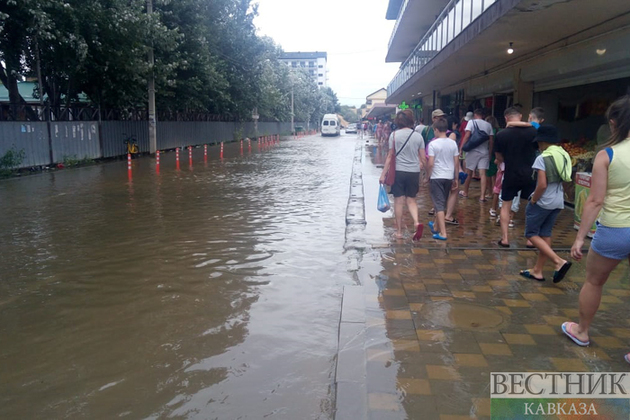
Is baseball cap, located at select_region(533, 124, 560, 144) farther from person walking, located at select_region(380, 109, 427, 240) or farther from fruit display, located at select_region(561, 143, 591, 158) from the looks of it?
fruit display, located at select_region(561, 143, 591, 158)

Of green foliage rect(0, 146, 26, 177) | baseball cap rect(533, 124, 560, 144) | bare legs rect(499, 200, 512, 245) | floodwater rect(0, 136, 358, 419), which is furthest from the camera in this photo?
green foliage rect(0, 146, 26, 177)

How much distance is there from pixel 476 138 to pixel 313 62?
580 feet

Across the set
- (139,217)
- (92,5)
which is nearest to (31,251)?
(139,217)

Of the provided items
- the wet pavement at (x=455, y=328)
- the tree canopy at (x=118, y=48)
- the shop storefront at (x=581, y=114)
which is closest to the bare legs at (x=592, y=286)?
the wet pavement at (x=455, y=328)

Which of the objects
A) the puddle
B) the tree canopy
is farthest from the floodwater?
the tree canopy

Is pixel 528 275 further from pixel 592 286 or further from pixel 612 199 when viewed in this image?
pixel 612 199

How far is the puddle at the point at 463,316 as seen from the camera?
14.3 ft

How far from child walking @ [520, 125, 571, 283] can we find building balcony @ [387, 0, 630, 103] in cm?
294

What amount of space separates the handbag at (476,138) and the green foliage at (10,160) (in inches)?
536

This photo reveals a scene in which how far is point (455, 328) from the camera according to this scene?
170 inches

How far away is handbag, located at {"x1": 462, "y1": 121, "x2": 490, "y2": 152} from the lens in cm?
891

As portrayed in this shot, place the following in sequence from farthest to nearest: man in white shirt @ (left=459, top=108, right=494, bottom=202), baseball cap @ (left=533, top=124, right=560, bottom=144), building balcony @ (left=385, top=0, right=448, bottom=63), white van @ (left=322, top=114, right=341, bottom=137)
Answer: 1. white van @ (left=322, top=114, right=341, bottom=137)
2. building balcony @ (left=385, top=0, right=448, bottom=63)
3. man in white shirt @ (left=459, top=108, right=494, bottom=202)
4. baseball cap @ (left=533, top=124, right=560, bottom=144)

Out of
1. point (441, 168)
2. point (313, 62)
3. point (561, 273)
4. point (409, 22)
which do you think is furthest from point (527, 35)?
point (313, 62)

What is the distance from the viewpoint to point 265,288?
556 centimetres
